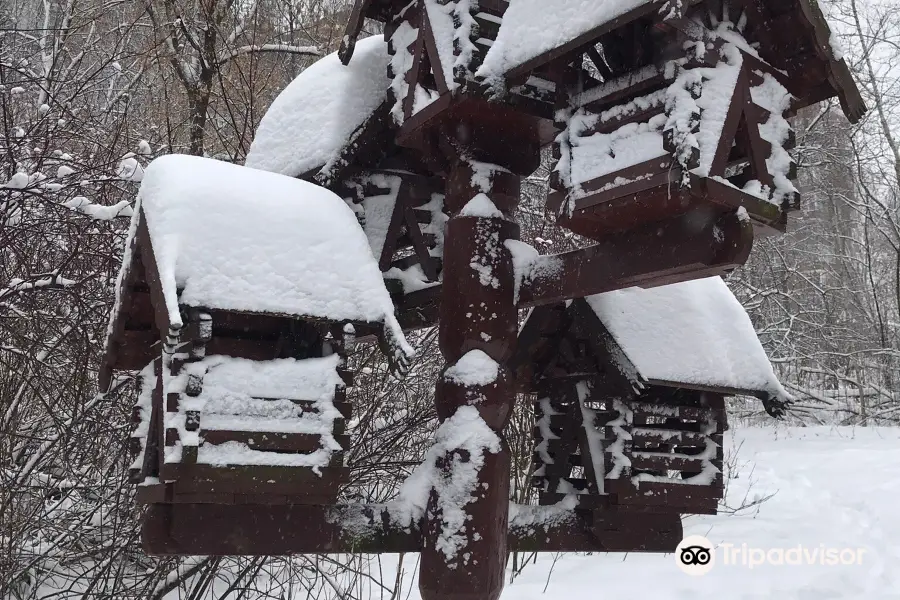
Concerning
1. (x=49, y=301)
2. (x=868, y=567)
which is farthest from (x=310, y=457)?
(x=868, y=567)

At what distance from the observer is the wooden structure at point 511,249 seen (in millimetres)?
1858

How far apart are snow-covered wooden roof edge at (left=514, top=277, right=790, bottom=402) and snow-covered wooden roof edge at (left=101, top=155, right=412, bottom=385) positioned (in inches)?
28.4

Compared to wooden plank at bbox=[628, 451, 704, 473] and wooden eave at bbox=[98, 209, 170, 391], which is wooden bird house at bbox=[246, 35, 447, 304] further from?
wooden plank at bbox=[628, 451, 704, 473]

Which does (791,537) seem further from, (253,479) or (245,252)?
(245,252)

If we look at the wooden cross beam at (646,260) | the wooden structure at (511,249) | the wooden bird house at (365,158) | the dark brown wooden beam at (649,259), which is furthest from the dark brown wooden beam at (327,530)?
the wooden bird house at (365,158)

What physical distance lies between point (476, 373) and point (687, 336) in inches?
31.6

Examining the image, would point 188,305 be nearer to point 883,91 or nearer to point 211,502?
point 211,502

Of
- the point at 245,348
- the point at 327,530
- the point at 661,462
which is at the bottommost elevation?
the point at 327,530

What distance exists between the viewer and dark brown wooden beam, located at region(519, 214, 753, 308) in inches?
71.1

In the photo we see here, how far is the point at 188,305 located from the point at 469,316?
85 cm

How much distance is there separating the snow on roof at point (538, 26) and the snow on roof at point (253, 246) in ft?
2.18

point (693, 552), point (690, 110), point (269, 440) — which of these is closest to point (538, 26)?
point (690, 110)

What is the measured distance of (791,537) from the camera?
21.6 feet

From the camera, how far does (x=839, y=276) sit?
15250 millimetres
